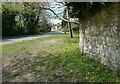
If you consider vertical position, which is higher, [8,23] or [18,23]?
[18,23]

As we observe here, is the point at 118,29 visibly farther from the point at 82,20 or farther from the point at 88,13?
the point at 82,20

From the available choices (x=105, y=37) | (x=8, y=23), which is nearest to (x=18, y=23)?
(x=8, y=23)

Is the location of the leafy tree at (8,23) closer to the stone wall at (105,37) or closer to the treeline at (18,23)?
the treeline at (18,23)

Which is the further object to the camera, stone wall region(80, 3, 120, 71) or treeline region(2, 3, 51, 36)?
treeline region(2, 3, 51, 36)

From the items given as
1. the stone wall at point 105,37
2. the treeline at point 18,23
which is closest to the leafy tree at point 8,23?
the treeline at point 18,23

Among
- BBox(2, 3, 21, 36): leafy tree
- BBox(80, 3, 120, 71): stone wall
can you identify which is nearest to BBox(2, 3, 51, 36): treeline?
BBox(2, 3, 21, 36): leafy tree

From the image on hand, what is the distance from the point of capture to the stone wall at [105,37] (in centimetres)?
526

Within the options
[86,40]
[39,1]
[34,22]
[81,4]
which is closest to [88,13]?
[81,4]

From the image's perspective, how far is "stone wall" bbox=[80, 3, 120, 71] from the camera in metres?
5.26

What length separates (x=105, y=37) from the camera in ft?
19.1

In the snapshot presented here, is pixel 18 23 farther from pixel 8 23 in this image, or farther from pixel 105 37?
pixel 105 37

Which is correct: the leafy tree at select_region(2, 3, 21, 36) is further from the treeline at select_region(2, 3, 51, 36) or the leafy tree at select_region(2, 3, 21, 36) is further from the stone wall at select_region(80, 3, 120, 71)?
the stone wall at select_region(80, 3, 120, 71)

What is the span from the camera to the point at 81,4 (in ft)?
21.2

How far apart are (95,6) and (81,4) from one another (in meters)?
0.52
